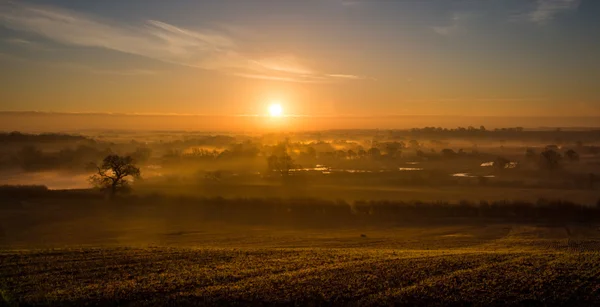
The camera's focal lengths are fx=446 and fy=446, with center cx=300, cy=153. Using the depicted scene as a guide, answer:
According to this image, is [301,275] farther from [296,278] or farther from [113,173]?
[113,173]

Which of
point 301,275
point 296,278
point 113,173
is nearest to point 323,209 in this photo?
point 113,173

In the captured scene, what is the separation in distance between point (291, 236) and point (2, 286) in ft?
80.2

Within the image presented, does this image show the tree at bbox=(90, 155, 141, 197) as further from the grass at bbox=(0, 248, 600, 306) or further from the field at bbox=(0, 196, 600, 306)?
the grass at bbox=(0, 248, 600, 306)

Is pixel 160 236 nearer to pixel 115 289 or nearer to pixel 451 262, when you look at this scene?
pixel 115 289

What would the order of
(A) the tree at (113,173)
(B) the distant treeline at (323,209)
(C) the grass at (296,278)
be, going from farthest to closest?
(A) the tree at (113,173), (B) the distant treeline at (323,209), (C) the grass at (296,278)

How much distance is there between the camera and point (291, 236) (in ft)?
132

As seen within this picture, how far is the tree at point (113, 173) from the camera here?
65.7 metres

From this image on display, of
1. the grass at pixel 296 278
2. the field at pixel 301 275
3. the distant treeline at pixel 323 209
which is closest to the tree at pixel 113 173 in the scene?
the distant treeline at pixel 323 209

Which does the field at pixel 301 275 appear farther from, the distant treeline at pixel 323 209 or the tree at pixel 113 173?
the tree at pixel 113 173

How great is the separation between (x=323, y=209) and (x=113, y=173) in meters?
32.2

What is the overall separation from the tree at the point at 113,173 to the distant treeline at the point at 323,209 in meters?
2.12

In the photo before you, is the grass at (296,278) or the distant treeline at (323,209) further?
the distant treeline at (323,209)

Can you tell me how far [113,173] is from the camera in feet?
218

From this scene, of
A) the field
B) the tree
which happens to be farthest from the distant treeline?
the field
